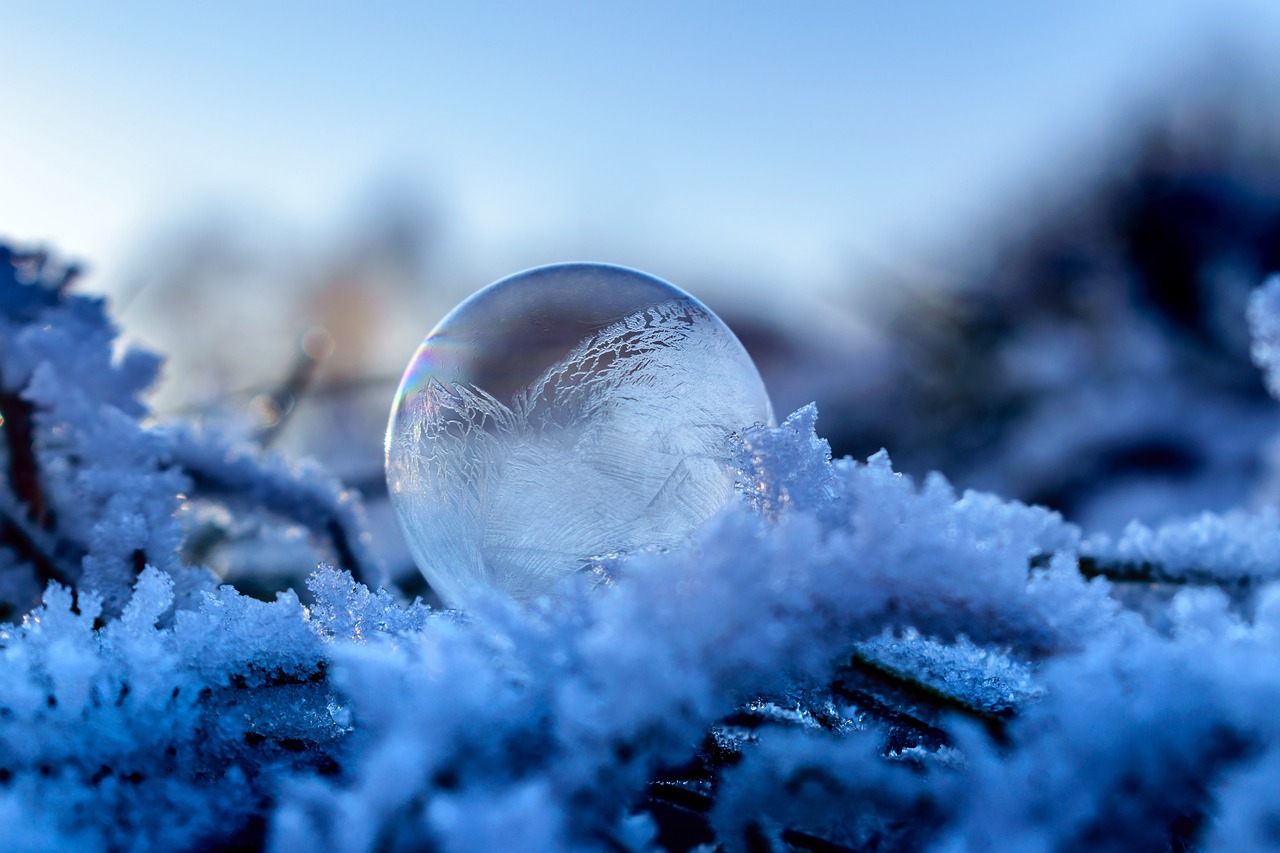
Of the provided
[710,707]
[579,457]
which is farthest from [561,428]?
[710,707]

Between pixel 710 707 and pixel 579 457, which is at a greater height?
pixel 579 457

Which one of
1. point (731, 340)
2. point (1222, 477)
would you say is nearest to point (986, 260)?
point (1222, 477)

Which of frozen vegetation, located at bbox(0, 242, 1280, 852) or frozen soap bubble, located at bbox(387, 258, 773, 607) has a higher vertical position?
frozen soap bubble, located at bbox(387, 258, 773, 607)

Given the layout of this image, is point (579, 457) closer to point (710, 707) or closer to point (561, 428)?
point (561, 428)

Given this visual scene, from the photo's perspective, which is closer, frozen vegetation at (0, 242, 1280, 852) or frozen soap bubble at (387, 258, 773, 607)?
frozen vegetation at (0, 242, 1280, 852)
